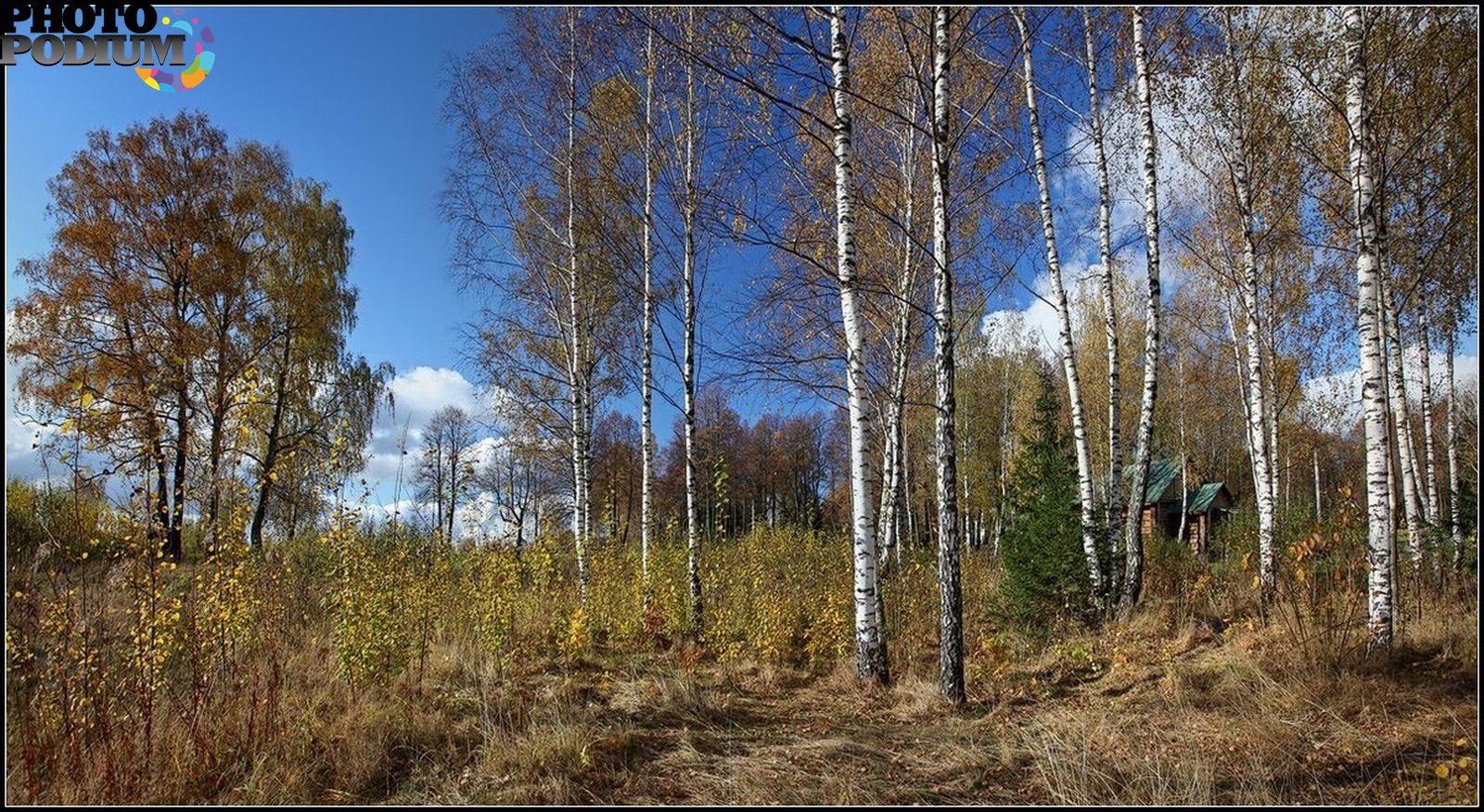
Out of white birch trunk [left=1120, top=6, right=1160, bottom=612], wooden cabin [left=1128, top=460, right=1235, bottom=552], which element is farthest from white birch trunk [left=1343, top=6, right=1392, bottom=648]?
wooden cabin [left=1128, top=460, right=1235, bottom=552]

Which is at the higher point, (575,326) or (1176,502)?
(575,326)

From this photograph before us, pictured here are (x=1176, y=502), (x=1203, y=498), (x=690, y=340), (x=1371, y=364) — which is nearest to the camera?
(x=1371, y=364)

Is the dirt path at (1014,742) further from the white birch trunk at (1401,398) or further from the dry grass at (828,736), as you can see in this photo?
the white birch trunk at (1401,398)

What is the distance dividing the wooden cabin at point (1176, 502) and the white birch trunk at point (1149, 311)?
50.8 ft

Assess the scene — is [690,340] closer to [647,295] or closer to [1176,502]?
[647,295]

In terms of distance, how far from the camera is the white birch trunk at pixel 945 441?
503cm

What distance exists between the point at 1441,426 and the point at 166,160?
30.9 metres

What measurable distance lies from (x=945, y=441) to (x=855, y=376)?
0.88 m

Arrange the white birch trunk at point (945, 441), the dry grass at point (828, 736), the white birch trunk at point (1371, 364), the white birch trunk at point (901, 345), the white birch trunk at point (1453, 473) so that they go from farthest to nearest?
the white birch trunk at point (901, 345), the white birch trunk at point (1453, 473), the white birch trunk at point (945, 441), the white birch trunk at point (1371, 364), the dry grass at point (828, 736)

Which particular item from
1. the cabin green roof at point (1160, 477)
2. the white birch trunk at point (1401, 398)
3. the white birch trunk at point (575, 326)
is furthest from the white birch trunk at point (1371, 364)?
the cabin green roof at point (1160, 477)

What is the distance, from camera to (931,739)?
427cm

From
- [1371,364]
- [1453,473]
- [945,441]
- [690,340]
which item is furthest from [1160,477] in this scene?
[945,441]

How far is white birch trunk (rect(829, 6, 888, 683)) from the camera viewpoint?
201 inches

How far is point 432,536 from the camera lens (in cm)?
688
